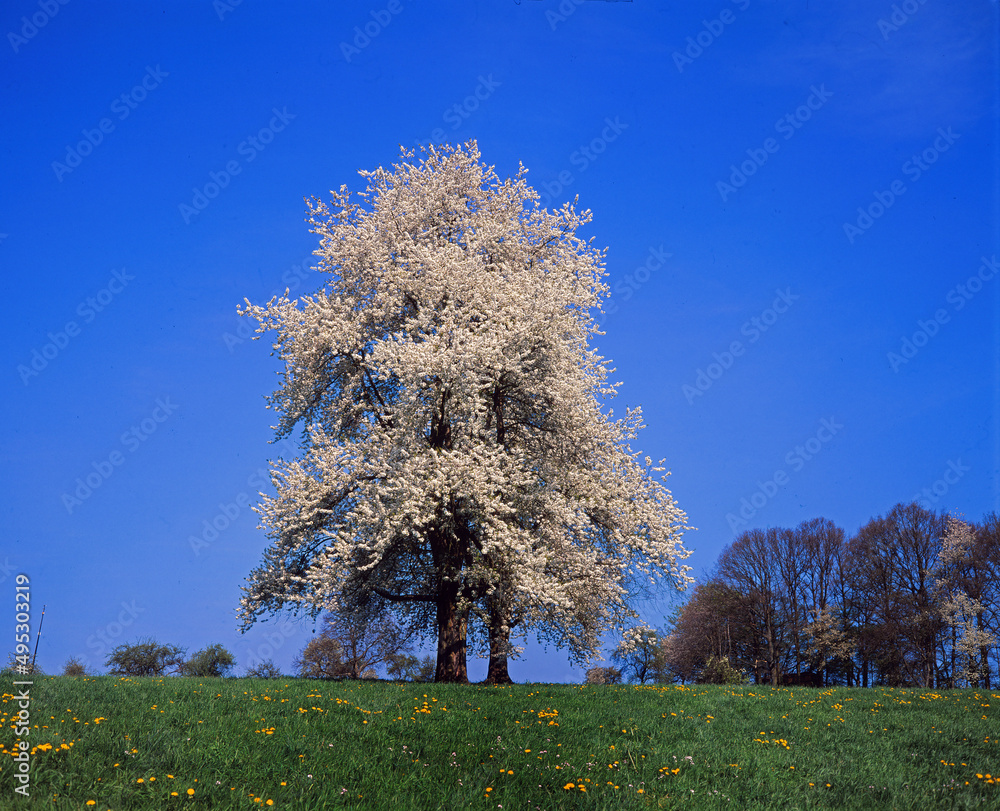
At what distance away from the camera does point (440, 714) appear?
13.9 meters

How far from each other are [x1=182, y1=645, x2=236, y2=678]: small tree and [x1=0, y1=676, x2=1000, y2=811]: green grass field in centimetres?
3102

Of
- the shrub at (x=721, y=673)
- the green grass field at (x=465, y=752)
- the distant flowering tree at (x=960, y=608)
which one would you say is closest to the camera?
the green grass field at (x=465, y=752)

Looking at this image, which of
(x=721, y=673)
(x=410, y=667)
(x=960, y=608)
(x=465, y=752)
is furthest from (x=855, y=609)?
(x=465, y=752)

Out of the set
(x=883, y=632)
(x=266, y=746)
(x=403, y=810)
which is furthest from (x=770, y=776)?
(x=883, y=632)

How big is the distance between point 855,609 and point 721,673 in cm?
1445

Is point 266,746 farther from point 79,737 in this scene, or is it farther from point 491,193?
point 491,193

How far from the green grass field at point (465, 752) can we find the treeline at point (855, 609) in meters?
35.0

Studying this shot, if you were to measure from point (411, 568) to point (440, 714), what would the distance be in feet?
37.7

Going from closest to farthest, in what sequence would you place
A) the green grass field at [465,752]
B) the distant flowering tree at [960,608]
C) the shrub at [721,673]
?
the green grass field at [465,752] → the shrub at [721,673] → the distant flowering tree at [960,608]

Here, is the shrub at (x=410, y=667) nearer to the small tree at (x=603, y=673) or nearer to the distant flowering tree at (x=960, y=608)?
the small tree at (x=603, y=673)

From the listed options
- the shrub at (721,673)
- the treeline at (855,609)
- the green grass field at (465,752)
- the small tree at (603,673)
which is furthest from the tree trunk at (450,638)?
the small tree at (603,673)

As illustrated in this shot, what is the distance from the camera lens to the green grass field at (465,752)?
360 inches

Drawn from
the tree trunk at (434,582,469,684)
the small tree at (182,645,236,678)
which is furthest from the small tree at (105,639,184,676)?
the tree trunk at (434,582,469,684)

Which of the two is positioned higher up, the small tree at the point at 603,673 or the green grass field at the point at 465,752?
the green grass field at the point at 465,752
